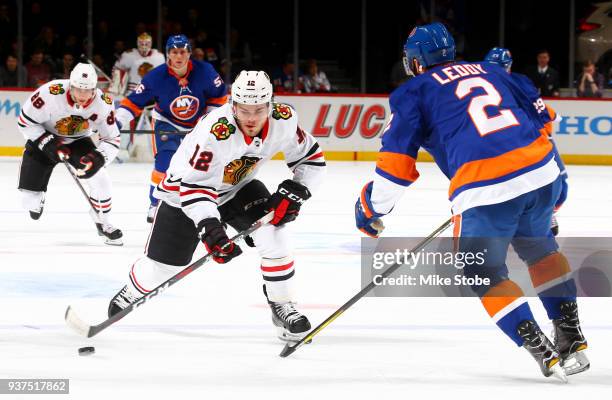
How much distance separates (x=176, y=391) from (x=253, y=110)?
0.94 metres

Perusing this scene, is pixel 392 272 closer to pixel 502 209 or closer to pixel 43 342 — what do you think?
pixel 502 209

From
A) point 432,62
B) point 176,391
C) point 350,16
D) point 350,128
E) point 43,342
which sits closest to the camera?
point 176,391

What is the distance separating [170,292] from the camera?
181 inches

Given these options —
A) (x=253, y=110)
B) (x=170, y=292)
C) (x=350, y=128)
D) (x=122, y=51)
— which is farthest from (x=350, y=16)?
(x=253, y=110)

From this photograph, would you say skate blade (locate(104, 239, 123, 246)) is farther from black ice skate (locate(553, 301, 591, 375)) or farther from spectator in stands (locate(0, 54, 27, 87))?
spectator in stands (locate(0, 54, 27, 87))

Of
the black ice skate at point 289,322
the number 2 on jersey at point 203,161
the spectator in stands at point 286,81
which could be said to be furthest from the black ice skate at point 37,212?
the spectator in stands at point 286,81

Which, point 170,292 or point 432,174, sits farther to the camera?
point 432,174

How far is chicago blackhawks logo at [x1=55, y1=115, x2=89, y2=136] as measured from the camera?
20.0 ft

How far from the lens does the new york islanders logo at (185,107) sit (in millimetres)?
6746

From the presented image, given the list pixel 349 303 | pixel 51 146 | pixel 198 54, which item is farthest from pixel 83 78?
pixel 198 54

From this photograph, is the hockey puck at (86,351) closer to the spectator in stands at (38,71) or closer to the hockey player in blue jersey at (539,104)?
the hockey player in blue jersey at (539,104)

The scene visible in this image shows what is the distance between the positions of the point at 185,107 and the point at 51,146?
1.00 m

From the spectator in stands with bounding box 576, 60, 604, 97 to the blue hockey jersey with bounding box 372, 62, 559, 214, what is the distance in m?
8.74
